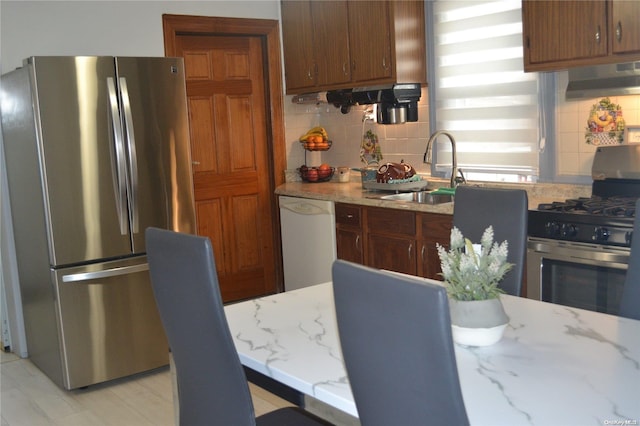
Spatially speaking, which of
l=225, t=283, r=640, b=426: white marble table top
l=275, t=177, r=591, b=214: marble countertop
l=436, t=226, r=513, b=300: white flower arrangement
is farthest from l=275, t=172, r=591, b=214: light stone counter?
l=436, t=226, r=513, b=300: white flower arrangement

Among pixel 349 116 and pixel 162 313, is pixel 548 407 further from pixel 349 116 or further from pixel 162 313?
pixel 349 116

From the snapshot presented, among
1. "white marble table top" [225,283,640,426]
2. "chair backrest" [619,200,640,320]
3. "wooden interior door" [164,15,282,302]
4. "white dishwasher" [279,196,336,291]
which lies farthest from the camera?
"wooden interior door" [164,15,282,302]

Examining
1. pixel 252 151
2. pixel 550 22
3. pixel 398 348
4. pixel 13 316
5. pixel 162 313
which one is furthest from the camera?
pixel 252 151

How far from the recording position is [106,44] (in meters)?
4.68

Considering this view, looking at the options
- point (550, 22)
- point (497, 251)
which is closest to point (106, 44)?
point (550, 22)

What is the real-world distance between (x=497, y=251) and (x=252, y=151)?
3866mm

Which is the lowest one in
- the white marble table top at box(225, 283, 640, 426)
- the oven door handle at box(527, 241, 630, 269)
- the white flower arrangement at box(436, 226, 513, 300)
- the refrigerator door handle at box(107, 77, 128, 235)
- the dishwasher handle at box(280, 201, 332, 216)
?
the oven door handle at box(527, 241, 630, 269)

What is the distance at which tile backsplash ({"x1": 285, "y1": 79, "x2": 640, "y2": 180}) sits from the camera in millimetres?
3930

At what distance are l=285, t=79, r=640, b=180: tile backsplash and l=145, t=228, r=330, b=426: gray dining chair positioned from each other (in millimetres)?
2717

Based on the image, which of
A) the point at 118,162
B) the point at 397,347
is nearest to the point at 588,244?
the point at 397,347

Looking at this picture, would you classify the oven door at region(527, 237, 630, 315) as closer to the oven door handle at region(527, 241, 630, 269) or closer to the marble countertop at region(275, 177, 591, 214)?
the oven door handle at region(527, 241, 630, 269)

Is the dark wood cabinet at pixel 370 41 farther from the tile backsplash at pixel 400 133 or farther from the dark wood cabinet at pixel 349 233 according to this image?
the dark wood cabinet at pixel 349 233

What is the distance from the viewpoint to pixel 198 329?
1.85m

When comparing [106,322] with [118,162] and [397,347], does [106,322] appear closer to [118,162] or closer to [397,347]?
[118,162]
